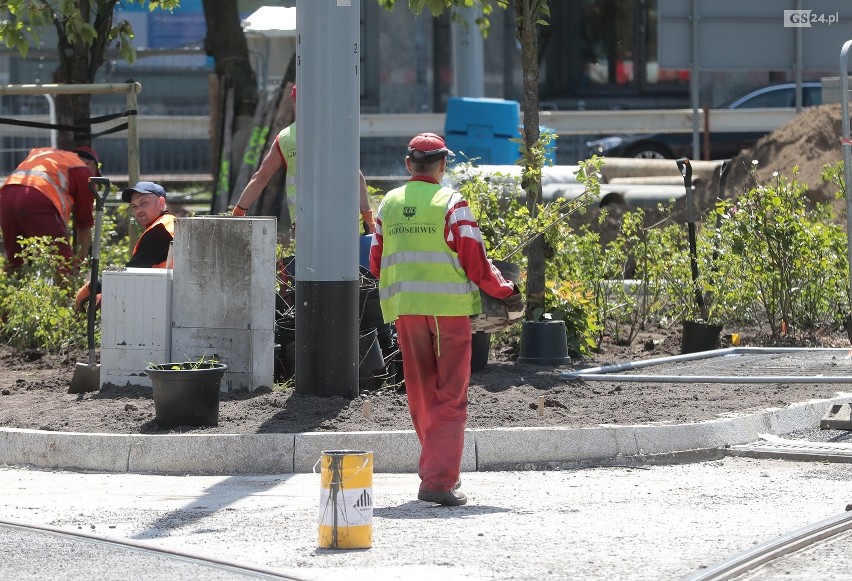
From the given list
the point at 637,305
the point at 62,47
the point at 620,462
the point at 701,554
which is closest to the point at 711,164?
the point at 637,305

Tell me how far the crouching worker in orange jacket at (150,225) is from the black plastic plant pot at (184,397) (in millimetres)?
1928

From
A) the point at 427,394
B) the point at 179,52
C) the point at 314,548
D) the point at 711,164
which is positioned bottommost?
the point at 314,548

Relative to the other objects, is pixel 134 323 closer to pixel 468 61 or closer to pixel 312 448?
pixel 312 448

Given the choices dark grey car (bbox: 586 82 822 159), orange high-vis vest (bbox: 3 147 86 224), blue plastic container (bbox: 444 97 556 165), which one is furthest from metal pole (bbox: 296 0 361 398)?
dark grey car (bbox: 586 82 822 159)

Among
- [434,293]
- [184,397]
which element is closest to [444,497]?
[434,293]

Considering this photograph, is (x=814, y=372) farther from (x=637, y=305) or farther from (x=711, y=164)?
(x=711, y=164)

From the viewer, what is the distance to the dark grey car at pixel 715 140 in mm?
23984

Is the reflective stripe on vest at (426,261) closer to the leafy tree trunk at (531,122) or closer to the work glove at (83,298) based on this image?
the leafy tree trunk at (531,122)

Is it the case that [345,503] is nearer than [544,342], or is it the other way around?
[345,503]

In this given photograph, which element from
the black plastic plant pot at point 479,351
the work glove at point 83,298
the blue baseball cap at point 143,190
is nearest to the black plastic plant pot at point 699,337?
the black plastic plant pot at point 479,351

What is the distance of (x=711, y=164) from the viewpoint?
18797 millimetres

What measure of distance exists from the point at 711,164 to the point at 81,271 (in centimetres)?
905

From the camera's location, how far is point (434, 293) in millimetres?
7422

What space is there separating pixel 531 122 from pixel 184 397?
4084 millimetres
